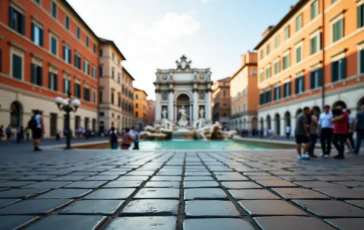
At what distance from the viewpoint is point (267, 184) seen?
11.4 ft

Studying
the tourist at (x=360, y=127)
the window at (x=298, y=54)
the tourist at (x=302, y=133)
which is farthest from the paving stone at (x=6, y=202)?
the window at (x=298, y=54)

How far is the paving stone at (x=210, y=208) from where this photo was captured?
214 cm

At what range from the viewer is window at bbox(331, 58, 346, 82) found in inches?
851

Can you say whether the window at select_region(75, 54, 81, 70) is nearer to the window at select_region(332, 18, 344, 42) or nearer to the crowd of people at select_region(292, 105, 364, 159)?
the window at select_region(332, 18, 344, 42)

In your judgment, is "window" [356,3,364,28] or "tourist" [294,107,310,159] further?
"window" [356,3,364,28]

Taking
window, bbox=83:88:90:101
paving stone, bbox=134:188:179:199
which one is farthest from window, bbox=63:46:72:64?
paving stone, bbox=134:188:179:199

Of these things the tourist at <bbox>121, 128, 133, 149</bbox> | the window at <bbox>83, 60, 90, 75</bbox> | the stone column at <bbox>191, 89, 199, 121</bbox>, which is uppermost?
the window at <bbox>83, 60, 90, 75</bbox>

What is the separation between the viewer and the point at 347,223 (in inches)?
75.5

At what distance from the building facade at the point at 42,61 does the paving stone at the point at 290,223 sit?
46.1 ft

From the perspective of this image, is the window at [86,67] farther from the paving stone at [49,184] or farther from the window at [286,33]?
the paving stone at [49,184]

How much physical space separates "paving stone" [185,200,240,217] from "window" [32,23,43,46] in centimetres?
2452

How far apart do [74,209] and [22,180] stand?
2042mm

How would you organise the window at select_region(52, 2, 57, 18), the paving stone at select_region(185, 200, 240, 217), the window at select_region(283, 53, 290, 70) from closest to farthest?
the paving stone at select_region(185, 200, 240, 217) < the window at select_region(52, 2, 57, 18) < the window at select_region(283, 53, 290, 70)

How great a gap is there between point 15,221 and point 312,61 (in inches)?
1126
